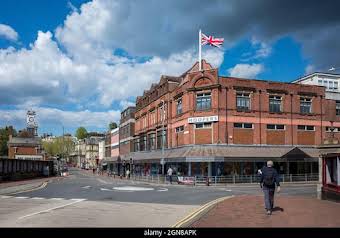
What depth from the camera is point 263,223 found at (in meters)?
13.4

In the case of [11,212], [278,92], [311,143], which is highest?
[278,92]

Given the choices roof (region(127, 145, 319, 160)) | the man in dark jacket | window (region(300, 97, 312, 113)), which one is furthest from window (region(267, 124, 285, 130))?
the man in dark jacket

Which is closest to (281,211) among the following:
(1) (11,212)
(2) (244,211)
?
(2) (244,211)

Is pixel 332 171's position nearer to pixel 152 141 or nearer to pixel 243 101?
pixel 243 101

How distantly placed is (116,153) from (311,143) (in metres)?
51.7

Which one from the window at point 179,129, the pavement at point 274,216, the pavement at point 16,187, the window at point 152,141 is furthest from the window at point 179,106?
the pavement at point 274,216

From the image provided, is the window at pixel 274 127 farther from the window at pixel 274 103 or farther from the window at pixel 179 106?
the window at pixel 179 106

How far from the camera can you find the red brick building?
4888 centimetres

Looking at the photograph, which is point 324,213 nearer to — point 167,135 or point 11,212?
point 11,212

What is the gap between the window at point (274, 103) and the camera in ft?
173

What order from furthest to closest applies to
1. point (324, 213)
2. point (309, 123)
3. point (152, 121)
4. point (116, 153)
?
point (116, 153)
point (152, 121)
point (309, 123)
point (324, 213)

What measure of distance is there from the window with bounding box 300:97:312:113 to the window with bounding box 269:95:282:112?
10.5 ft

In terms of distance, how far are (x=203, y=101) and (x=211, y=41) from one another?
692cm

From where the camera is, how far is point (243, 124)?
50938mm
